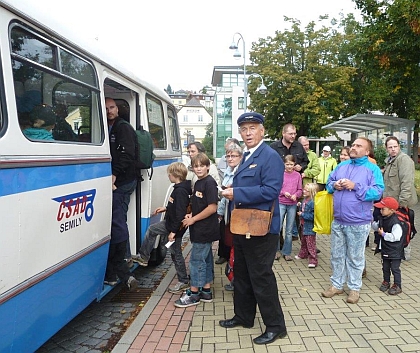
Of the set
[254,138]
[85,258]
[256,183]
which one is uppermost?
[254,138]

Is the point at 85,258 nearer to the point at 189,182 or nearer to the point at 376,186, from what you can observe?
the point at 189,182

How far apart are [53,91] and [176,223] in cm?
215

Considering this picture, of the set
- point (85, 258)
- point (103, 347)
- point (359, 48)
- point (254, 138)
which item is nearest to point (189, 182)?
point (254, 138)

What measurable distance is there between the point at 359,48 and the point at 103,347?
1187 centimetres

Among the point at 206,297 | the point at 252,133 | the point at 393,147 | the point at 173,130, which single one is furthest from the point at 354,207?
the point at 173,130

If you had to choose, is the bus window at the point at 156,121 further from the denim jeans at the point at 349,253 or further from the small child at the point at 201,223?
the denim jeans at the point at 349,253

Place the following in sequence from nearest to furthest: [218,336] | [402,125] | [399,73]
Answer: [218,336] < [402,125] < [399,73]

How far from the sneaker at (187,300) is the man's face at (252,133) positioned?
2008 mm

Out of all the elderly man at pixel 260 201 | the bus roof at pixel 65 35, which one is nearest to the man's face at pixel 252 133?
the elderly man at pixel 260 201

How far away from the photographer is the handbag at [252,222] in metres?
3.53

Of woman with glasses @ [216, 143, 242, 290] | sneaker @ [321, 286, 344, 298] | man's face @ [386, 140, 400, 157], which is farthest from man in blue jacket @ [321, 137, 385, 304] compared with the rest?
man's face @ [386, 140, 400, 157]

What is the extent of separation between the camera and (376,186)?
174 inches

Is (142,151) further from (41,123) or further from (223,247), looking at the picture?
(223,247)

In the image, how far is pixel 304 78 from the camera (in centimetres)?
→ 2958
